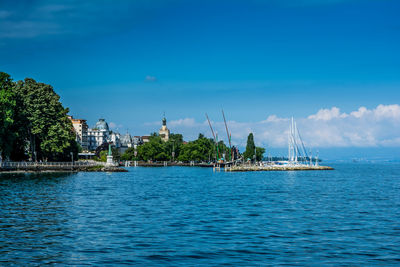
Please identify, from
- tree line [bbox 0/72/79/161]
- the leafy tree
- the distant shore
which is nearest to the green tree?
tree line [bbox 0/72/79/161]

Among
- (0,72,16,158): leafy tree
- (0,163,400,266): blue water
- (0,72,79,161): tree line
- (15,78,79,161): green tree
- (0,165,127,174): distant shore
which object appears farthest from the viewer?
(15,78,79,161): green tree

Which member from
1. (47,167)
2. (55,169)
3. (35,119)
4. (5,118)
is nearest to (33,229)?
(5,118)

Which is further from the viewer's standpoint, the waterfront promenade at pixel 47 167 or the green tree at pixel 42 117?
the green tree at pixel 42 117

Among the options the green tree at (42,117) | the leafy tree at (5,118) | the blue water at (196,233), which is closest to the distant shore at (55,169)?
the green tree at (42,117)

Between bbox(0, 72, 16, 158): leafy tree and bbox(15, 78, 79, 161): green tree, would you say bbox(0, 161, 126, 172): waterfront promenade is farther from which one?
bbox(0, 72, 16, 158): leafy tree

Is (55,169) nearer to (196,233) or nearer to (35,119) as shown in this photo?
(35,119)

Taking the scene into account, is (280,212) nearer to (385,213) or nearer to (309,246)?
(385,213)

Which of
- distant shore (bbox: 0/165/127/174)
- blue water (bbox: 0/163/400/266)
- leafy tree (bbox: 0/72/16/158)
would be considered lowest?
blue water (bbox: 0/163/400/266)

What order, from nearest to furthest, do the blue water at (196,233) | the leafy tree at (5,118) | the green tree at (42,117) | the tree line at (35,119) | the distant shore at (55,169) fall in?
the blue water at (196,233)
the leafy tree at (5,118)
the tree line at (35,119)
the distant shore at (55,169)
the green tree at (42,117)

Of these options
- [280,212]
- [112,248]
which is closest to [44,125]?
[280,212]

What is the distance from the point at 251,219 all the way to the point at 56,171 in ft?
292

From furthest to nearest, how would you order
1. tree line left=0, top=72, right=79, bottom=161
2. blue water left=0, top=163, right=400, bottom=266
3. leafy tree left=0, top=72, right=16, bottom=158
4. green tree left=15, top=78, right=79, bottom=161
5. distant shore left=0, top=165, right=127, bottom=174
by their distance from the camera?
1. green tree left=15, top=78, right=79, bottom=161
2. distant shore left=0, top=165, right=127, bottom=174
3. tree line left=0, top=72, right=79, bottom=161
4. leafy tree left=0, top=72, right=16, bottom=158
5. blue water left=0, top=163, right=400, bottom=266

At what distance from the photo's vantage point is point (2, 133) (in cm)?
8425

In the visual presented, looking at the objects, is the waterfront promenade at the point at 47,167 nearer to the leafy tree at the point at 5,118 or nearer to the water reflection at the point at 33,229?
the leafy tree at the point at 5,118
